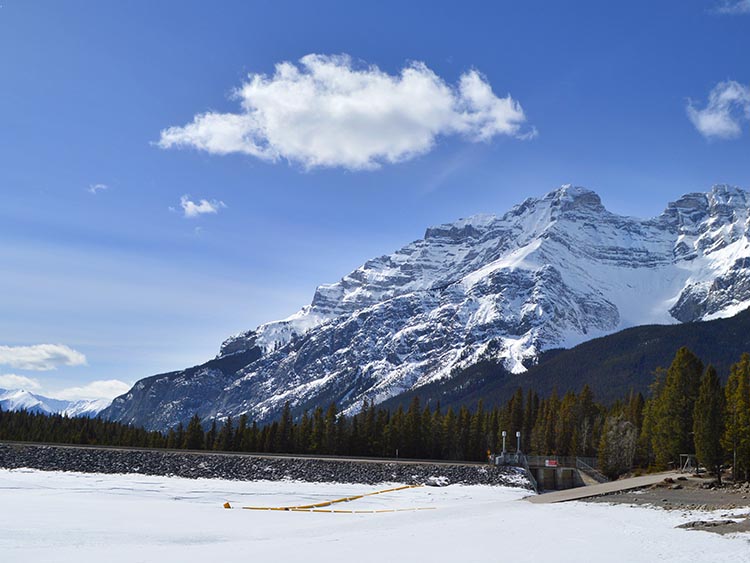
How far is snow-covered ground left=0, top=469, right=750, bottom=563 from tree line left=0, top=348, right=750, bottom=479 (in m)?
24.9

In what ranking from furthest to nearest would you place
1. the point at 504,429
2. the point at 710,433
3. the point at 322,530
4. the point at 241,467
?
the point at 504,429 → the point at 241,467 → the point at 710,433 → the point at 322,530

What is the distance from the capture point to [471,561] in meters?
24.5

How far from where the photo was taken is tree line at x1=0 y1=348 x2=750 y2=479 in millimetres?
68250

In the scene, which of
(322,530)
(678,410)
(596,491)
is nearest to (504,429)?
(678,410)

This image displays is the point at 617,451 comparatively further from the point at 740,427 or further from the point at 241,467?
the point at 241,467

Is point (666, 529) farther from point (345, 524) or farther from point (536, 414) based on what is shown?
point (536, 414)

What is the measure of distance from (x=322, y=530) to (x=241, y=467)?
39.7m

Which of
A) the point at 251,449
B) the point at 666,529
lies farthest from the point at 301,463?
Answer: the point at 666,529

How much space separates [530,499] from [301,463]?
1057 inches

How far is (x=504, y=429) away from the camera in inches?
4289

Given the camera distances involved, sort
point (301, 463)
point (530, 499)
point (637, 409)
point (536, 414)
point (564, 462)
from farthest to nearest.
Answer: point (536, 414)
point (637, 409)
point (564, 462)
point (301, 463)
point (530, 499)

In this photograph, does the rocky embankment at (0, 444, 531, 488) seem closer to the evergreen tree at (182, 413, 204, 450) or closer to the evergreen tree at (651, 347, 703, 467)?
the evergreen tree at (651, 347, 703, 467)

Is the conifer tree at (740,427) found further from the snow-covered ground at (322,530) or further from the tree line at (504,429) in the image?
the snow-covered ground at (322,530)

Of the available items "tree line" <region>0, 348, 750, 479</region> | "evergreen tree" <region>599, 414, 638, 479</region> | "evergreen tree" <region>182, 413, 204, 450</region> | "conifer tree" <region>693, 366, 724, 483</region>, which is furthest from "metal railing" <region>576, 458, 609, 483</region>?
"evergreen tree" <region>182, 413, 204, 450</region>
